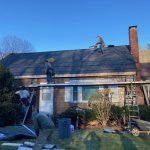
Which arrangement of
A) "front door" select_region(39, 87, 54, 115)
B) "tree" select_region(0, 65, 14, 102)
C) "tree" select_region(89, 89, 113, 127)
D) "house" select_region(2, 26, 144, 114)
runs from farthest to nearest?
1. "front door" select_region(39, 87, 54, 115)
2. "house" select_region(2, 26, 144, 114)
3. "tree" select_region(0, 65, 14, 102)
4. "tree" select_region(89, 89, 113, 127)

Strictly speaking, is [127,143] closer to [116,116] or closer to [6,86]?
[116,116]

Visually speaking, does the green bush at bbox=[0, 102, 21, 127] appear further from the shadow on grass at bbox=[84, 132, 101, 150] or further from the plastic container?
the shadow on grass at bbox=[84, 132, 101, 150]

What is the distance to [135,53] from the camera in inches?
765

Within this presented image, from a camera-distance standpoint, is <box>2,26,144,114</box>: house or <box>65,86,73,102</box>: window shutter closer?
<box>2,26,144,114</box>: house

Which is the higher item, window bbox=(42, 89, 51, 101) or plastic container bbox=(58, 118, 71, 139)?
window bbox=(42, 89, 51, 101)

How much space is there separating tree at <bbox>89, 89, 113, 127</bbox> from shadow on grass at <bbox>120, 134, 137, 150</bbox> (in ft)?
11.3

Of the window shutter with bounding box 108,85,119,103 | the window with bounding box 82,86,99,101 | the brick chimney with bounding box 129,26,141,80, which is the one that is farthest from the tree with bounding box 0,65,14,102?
the brick chimney with bounding box 129,26,141,80

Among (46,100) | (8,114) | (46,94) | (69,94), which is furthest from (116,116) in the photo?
(8,114)

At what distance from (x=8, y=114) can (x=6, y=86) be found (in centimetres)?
255

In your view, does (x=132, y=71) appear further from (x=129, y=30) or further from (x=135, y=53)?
(x=129, y=30)

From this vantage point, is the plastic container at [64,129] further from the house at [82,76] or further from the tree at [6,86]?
the tree at [6,86]

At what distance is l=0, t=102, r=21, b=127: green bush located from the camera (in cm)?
1445

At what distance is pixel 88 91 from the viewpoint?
17.5 m

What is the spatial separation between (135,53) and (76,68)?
4.77 metres
